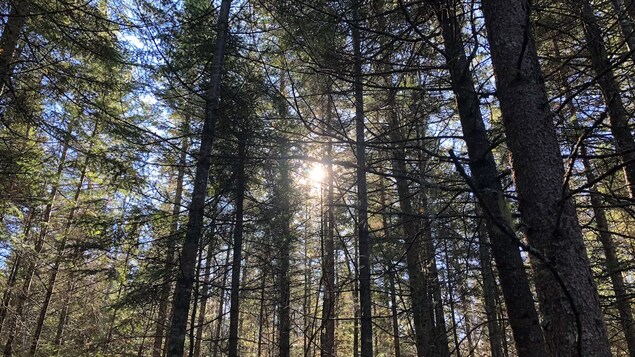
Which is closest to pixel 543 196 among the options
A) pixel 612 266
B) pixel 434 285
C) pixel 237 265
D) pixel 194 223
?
pixel 434 285

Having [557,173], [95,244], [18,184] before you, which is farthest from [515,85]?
[18,184]

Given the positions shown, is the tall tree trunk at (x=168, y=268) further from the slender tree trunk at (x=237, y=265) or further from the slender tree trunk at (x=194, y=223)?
the slender tree trunk at (x=237, y=265)

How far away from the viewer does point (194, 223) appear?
6.38 metres

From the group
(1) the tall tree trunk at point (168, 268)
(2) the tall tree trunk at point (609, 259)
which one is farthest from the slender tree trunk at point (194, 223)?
(2) the tall tree trunk at point (609, 259)

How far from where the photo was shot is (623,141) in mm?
5195

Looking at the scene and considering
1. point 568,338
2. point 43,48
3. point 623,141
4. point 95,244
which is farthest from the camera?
point 43,48

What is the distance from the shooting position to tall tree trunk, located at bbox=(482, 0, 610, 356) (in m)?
1.46

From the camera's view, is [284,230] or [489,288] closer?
[489,288]

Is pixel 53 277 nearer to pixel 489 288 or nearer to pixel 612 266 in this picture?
pixel 489 288

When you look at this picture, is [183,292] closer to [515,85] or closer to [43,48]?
[515,85]

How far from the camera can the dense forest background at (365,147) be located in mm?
1868

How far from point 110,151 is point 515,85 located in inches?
305

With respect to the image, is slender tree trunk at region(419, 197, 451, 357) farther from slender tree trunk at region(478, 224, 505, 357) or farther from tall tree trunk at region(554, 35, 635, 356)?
tall tree trunk at region(554, 35, 635, 356)

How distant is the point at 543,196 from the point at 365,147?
3293 millimetres
